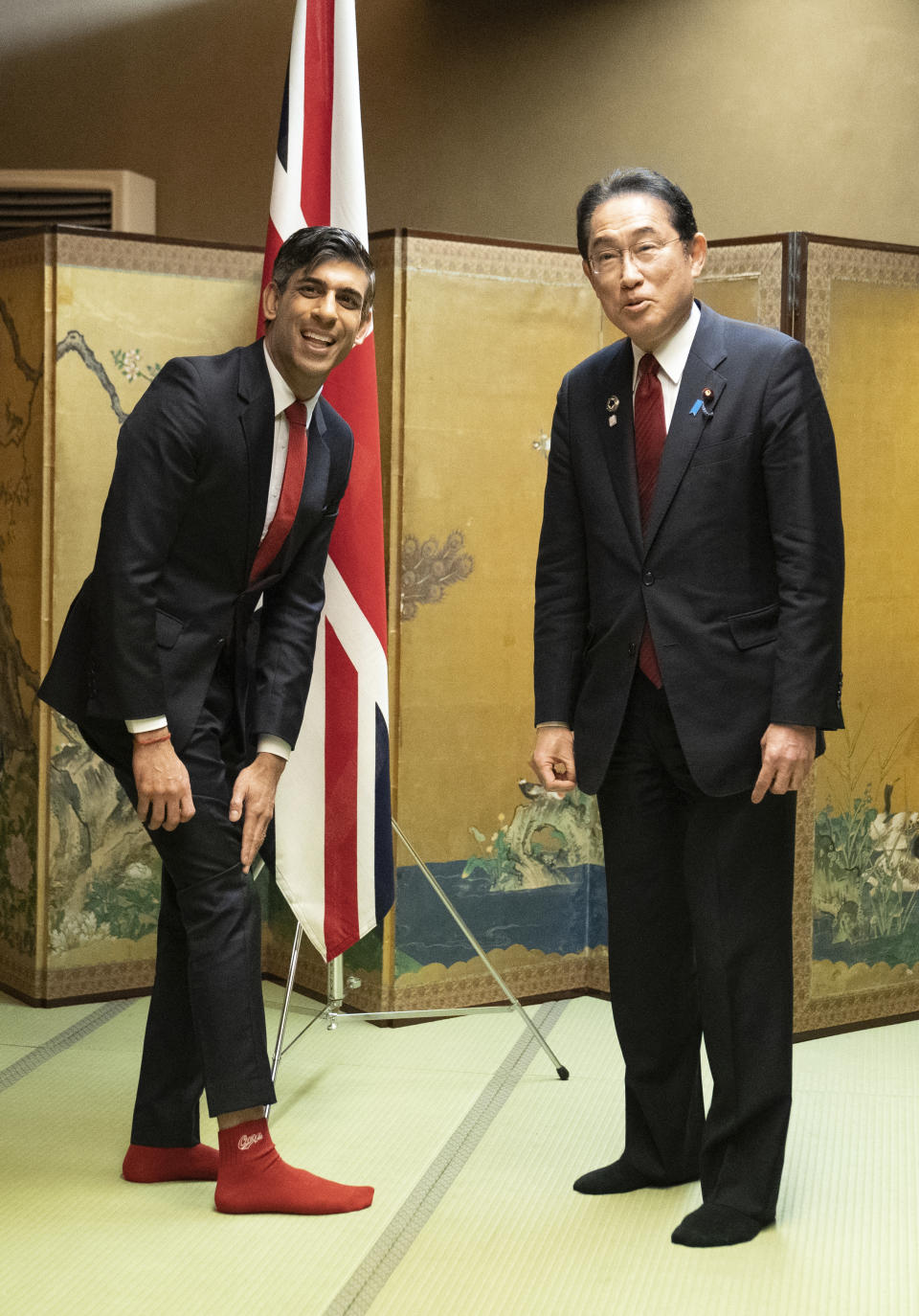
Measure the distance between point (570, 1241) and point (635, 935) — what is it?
0.48m

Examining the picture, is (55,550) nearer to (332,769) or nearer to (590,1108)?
(332,769)

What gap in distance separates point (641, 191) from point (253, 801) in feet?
3.65

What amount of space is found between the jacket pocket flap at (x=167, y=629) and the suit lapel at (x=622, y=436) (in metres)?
0.71

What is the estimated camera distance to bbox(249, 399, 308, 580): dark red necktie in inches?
93.1

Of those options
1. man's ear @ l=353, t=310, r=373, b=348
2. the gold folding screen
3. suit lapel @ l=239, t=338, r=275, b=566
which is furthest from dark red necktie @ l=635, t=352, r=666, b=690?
the gold folding screen

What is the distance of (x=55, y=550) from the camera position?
3.42 metres

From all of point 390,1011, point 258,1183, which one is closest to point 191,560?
point 258,1183

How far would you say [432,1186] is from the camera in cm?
250

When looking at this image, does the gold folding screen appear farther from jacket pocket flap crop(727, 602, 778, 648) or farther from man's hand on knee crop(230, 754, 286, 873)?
jacket pocket flap crop(727, 602, 778, 648)

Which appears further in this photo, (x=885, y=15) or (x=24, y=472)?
(x=885, y=15)

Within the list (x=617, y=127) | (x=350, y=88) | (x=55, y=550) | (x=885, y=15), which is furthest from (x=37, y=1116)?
(x=885, y=15)

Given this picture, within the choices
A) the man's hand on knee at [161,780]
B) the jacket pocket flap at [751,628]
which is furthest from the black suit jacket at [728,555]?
the man's hand on knee at [161,780]

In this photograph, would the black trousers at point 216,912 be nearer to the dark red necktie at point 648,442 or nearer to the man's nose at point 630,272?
the dark red necktie at point 648,442

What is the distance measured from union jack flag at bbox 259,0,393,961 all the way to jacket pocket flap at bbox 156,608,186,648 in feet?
2.08
